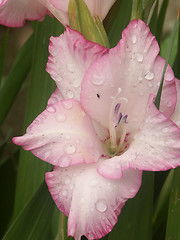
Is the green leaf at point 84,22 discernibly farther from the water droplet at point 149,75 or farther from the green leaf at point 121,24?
the green leaf at point 121,24

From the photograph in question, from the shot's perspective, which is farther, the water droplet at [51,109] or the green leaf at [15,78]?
the green leaf at [15,78]

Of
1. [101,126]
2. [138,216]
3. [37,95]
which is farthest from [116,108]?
[37,95]

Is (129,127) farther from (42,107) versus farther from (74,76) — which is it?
(42,107)

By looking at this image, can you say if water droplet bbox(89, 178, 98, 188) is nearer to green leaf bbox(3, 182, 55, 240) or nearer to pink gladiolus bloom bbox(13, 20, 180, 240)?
pink gladiolus bloom bbox(13, 20, 180, 240)

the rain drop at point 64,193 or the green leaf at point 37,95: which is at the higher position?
the rain drop at point 64,193

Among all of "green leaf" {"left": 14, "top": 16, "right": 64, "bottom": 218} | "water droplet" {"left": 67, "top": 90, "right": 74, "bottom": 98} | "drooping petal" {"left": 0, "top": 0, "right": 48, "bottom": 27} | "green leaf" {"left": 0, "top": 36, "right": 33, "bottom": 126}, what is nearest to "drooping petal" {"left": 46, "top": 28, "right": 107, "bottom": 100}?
"water droplet" {"left": 67, "top": 90, "right": 74, "bottom": 98}

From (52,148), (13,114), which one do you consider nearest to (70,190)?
(52,148)

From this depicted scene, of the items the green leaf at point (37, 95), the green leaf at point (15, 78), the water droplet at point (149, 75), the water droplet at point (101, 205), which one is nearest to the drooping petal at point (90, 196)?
the water droplet at point (101, 205)

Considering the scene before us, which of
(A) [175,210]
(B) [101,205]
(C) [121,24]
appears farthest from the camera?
(C) [121,24]

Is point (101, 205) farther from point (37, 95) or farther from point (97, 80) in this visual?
point (37, 95)

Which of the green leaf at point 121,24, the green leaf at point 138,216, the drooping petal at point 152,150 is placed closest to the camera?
the drooping petal at point 152,150
